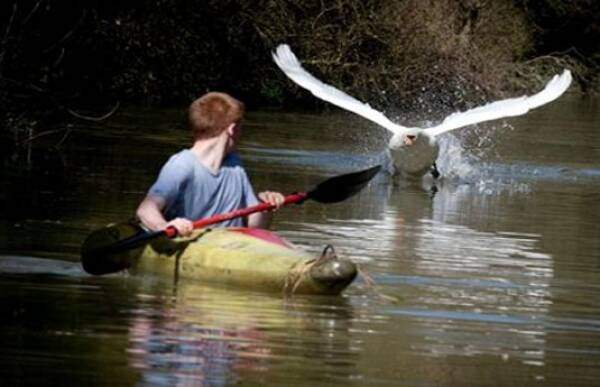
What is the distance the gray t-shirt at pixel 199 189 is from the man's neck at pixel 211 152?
0.12ft

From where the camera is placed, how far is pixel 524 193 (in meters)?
20.7

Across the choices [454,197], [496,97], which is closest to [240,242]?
[454,197]

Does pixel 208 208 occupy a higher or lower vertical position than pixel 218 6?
lower

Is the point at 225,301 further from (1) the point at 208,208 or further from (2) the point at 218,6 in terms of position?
(2) the point at 218,6

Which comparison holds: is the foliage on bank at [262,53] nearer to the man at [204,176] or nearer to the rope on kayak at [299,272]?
the man at [204,176]

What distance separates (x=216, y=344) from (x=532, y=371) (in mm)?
1450

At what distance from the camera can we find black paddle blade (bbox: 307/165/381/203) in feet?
41.8

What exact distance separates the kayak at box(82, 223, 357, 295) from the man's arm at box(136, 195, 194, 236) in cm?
26

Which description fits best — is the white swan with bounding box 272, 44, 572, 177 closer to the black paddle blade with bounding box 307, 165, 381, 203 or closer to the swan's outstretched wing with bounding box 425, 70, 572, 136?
the swan's outstretched wing with bounding box 425, 70, 572, 136

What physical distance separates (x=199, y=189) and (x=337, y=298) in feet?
3.50

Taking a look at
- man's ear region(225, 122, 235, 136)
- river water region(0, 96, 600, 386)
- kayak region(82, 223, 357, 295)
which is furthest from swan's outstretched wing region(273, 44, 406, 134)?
man's ear region(225, 122, 235, 136)

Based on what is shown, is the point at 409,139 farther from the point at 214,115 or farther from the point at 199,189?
the point at 214,115

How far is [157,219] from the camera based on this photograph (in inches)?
447

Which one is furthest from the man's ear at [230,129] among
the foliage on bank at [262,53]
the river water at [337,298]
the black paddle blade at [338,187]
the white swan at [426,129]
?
the foliage on bank at [262,53]
